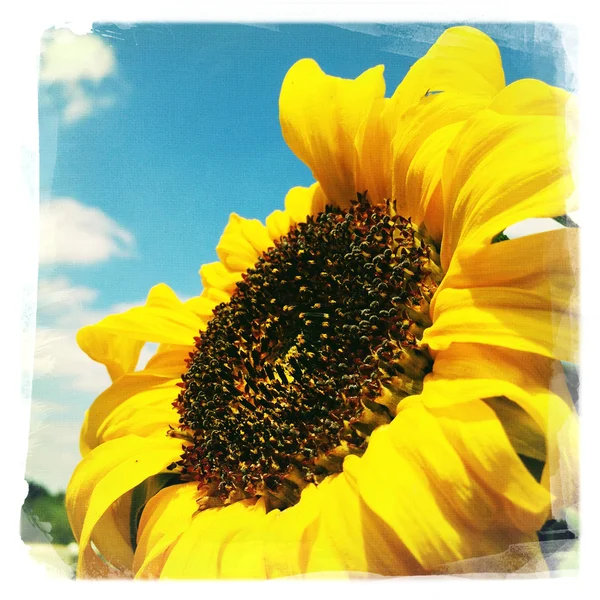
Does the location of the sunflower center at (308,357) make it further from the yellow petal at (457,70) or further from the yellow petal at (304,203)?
the yellow petal at (457,70)

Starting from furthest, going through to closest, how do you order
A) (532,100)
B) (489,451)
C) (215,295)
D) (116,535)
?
(215,295), (116,535), (532,100), (489,451)

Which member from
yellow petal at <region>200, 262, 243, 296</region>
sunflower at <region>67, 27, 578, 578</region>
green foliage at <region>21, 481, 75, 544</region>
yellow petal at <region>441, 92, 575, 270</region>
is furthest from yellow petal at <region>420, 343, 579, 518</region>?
green foliage at <region>21, 481, 75, 544</region>

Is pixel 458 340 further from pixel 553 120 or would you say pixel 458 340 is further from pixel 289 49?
pixel 289 49

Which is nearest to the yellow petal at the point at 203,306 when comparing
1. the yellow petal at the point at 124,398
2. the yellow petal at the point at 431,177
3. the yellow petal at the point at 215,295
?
the yellow petal at the point at 215,295

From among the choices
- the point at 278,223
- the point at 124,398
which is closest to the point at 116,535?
the point at 124,398

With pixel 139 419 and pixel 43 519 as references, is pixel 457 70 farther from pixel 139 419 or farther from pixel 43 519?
pixel 43 519

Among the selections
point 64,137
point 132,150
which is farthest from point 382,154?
point 64,137

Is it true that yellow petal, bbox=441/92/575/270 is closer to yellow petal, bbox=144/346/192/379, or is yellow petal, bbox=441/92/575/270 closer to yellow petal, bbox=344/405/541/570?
yellow petal, bbox=344/405/541/570
